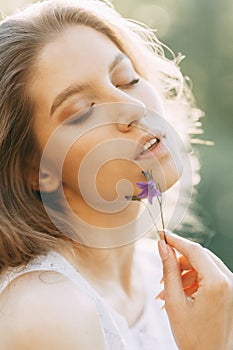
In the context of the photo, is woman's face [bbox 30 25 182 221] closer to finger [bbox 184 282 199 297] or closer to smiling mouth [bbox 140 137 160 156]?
smiling mouth [bbox 140 137 160 156]

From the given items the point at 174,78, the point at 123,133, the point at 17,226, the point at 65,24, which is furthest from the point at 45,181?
the point at 174,78

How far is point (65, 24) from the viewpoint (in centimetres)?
161

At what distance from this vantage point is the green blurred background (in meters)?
2.98

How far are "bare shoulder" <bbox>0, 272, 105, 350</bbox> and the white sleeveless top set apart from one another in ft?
0.11

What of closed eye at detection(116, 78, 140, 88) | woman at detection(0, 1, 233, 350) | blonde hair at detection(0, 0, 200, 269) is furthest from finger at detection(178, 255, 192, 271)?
closed eye at detection(116, 78, 140, 88)

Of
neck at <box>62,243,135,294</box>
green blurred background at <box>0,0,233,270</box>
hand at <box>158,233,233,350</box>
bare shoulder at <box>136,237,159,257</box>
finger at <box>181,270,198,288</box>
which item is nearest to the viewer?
hand at <box>158,233,233,350</box>

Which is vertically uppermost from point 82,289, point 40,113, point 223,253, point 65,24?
point 65,24

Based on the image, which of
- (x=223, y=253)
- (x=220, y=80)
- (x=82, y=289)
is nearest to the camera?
(x=82, y=289)

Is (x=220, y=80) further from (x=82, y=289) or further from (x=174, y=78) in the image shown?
(x=82, y=289)

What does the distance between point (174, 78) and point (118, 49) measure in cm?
48

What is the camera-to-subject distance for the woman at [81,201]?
53.6 inches

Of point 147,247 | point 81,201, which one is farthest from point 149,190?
A: point 147,247

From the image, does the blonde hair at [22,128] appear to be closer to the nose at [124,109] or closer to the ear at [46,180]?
the ear at [46,180]

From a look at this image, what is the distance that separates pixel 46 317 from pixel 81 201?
13.2 inches
